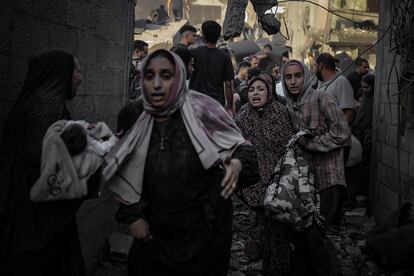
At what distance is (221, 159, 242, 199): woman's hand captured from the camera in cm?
219

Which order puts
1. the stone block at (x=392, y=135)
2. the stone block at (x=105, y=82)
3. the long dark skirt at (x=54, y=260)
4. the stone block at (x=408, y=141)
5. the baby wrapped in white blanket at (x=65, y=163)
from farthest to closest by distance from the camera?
the stone block at (x=392, y=135) → the stone block at (x=408, y=141) → the stone block at (x=105, y=82) → the long dark skirt at (x=54, y=260) → the baby wrapped in white blanket at (x=65, y=163)

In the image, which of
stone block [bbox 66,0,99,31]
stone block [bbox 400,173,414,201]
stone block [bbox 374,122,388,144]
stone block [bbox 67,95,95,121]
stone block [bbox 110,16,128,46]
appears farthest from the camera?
stone block [bbox 374,122,388,144]

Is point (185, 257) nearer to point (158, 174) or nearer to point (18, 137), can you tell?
point (158, 174)

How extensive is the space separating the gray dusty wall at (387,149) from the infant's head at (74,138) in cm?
364

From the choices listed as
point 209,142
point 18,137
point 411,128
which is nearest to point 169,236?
point 209,142

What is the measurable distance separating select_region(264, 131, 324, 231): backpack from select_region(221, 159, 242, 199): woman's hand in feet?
4.85

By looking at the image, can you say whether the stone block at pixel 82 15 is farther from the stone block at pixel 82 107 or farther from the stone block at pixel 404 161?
the stone block at pixel 404 161

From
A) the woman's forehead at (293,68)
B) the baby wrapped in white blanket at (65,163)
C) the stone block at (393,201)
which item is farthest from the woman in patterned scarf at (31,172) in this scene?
the stone block at (393,201)

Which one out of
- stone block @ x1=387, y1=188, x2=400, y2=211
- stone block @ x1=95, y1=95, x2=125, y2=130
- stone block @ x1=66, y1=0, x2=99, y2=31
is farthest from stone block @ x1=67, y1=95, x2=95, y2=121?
stone block @ x1=387, y1=188, x2=400, y2=211

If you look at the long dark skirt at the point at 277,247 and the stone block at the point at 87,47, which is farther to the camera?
the long dark skirt at the point at 277,247

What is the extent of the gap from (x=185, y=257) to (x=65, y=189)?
2.27ft

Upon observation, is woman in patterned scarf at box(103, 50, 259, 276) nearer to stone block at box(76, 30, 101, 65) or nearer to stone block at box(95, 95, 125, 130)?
stone block at box(76, 30, 101, 65)

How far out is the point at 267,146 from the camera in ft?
13.6

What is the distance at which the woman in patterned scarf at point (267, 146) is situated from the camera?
387cm
